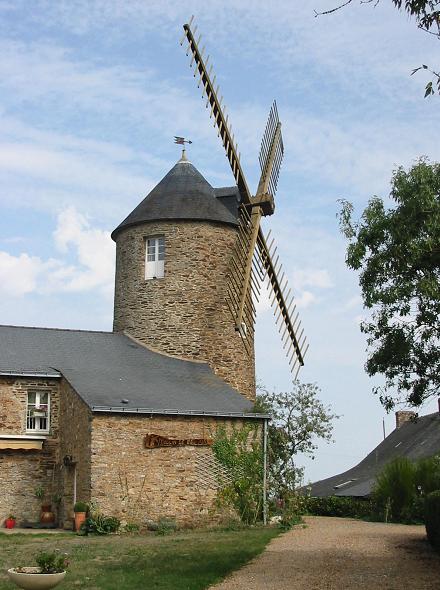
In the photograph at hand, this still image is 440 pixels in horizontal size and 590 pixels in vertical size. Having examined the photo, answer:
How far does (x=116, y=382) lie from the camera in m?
25.2

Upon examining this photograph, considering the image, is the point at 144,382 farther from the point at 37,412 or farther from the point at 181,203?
the point at 181,203

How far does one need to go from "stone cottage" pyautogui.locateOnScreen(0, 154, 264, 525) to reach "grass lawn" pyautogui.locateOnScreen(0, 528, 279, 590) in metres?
2.01

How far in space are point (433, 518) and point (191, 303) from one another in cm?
1462

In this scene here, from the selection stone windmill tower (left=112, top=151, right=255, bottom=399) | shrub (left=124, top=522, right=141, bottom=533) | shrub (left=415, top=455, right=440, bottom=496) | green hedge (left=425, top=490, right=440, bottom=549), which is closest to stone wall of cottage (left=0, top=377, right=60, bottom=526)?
shrub (left=124, top=522, right=141, bottom=533)

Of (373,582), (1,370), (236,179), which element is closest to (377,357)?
(373,582)

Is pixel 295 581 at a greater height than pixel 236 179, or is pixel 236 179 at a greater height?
pixel 236 179

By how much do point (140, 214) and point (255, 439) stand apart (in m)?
9.94

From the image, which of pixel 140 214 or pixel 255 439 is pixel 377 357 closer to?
pixel 255 439

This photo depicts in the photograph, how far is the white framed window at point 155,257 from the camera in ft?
99.5

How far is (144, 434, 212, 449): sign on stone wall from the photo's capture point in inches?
924

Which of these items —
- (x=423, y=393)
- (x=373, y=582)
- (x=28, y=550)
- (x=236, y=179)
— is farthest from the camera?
(x=236, y=179)

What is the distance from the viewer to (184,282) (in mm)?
29844

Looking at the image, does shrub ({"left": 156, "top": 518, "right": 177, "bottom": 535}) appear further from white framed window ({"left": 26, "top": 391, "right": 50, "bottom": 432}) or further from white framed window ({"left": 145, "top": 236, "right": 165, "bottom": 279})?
white framed window ({"left": 145, "top": 236, "right": 165, "bottom": 279})

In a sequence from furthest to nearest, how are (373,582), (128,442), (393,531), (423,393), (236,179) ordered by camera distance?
(236,179)
(128,442)
(393,531)
(423,393)
(373,582)
